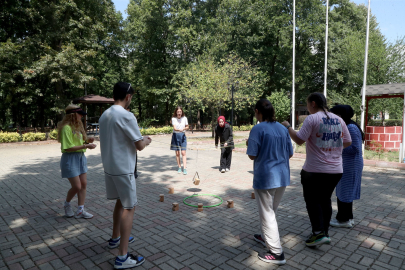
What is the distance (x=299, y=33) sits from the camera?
99.9 ft

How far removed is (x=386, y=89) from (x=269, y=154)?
11.4 meters

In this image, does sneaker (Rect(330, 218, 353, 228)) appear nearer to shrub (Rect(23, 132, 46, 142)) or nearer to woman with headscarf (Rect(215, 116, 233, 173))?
woman with headscarf (Rect(215, 116, 233, 173))

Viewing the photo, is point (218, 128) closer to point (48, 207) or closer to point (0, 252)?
point (48, 207)

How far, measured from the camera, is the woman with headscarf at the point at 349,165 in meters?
4.07

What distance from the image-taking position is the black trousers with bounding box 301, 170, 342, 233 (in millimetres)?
3476

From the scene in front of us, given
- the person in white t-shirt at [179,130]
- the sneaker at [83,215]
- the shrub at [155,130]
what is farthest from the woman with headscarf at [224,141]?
the shrub at [155,130]

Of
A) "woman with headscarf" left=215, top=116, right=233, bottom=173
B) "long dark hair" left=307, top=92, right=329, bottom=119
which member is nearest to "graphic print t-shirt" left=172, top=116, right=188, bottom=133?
"woman with headscarf" left=215, top=116, right=233, bottom=173

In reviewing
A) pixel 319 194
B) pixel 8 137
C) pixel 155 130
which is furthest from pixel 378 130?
pixel 8 137

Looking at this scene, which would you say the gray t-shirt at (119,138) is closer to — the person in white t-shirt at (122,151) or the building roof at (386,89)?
the person in white t-shirt at (122,151)

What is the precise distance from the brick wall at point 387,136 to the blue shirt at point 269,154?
11544 millimetres

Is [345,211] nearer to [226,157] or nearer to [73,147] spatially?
[73,147]

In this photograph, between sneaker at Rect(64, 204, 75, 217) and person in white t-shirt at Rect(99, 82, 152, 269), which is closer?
person in white t-shirt at Rect(99, 82, 152, 269)

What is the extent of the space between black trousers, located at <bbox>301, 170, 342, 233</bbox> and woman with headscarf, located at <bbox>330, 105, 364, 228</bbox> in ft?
2.25

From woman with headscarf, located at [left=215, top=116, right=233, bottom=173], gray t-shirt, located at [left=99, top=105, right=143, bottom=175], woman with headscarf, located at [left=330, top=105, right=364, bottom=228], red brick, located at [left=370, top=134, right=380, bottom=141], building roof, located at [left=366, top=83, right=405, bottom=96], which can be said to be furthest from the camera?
red brick, located at [left=370, top=134, right=380, bottom=141]
